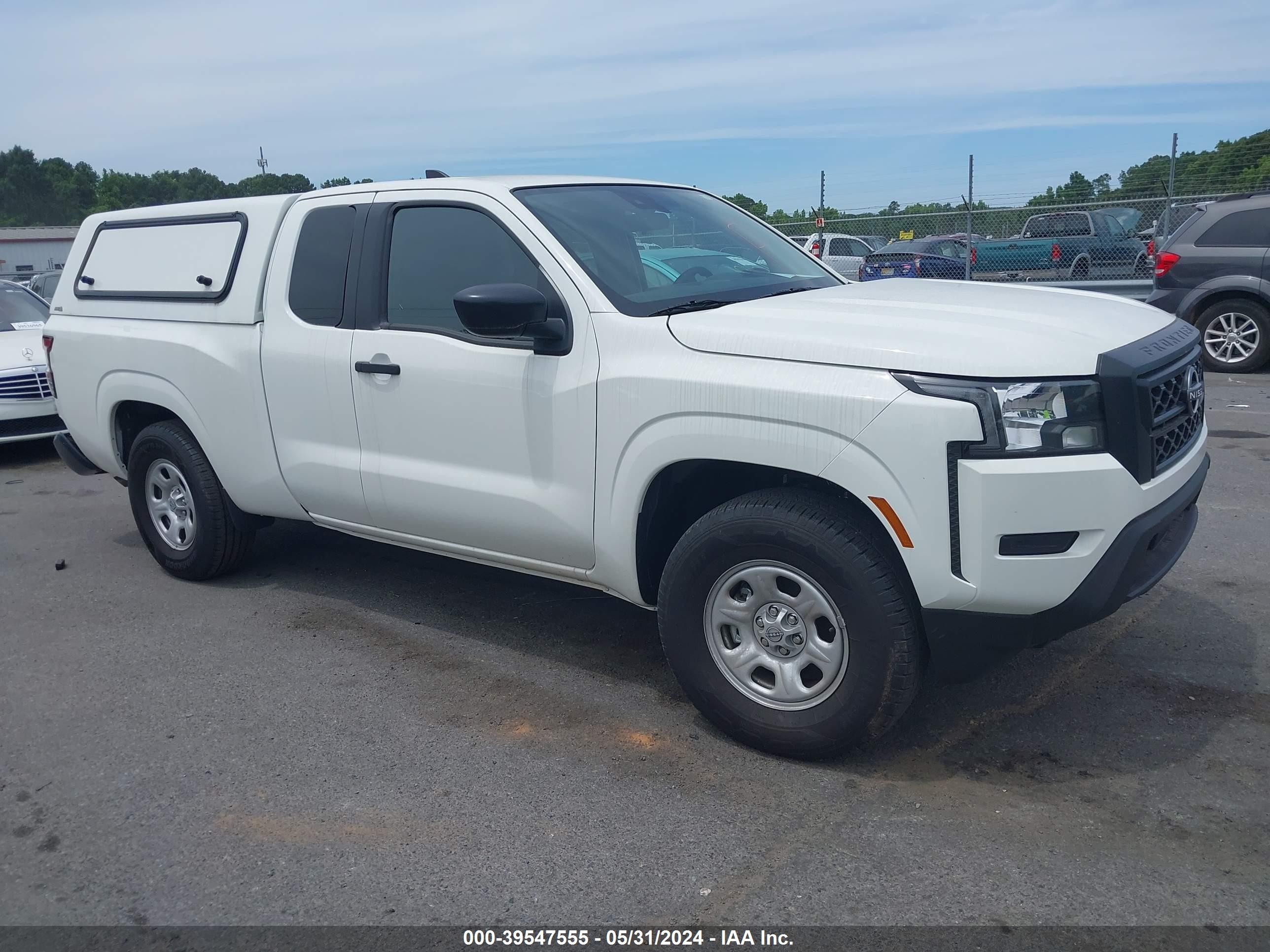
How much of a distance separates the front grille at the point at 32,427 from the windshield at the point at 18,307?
1.36m

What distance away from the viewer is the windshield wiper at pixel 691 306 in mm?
3844

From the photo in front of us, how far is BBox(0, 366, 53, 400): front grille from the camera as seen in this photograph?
898cm

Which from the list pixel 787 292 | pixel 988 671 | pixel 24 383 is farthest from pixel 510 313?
pixel 24 383

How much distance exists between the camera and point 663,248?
435cm

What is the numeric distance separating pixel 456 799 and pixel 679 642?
88cm

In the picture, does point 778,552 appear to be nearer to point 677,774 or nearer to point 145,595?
point 677,774

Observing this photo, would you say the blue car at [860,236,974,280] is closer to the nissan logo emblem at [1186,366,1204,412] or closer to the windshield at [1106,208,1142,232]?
the windshield at [1106,208,1142,232]

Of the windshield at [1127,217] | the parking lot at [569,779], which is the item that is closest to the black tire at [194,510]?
the parking lot at [569,779]

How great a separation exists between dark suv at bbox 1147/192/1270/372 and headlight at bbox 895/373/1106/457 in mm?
9357

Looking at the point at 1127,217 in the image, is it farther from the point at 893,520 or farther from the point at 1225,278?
the point at 893,520

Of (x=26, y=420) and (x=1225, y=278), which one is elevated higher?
(x=1225, y=278)

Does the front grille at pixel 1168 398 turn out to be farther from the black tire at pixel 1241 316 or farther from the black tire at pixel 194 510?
the black tire at pixel 1241 316

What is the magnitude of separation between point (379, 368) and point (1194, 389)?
3.00 m

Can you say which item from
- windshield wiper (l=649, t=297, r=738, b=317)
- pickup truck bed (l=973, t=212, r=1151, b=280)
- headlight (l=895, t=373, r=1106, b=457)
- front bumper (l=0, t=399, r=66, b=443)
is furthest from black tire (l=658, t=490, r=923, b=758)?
pickup truck bed (l=973, t=212, r=1151, b=280)
